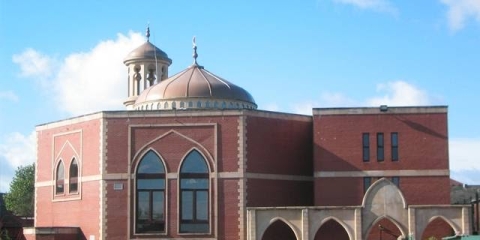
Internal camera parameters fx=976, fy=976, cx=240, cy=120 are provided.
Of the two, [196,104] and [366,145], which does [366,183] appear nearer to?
[366,145]

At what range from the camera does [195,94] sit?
2088 inches

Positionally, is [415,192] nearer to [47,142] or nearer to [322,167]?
[322,167]

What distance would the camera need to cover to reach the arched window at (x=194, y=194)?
4794cm

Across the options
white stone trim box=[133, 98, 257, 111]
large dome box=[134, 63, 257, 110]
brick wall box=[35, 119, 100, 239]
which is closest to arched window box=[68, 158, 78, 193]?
brick wall box=[35, 119, 100, 239]

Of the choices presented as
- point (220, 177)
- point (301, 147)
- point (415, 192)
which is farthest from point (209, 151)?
point (415, 192)

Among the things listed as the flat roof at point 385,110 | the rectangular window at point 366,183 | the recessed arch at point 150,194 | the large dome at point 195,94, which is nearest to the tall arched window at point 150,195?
the recessed arch at point 150,194

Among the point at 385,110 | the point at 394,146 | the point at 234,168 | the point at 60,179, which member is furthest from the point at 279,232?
the point at 60,179

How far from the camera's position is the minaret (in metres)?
62.4

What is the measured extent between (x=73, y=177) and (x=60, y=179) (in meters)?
1.39

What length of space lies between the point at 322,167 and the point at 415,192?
478cm

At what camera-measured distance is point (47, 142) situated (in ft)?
176

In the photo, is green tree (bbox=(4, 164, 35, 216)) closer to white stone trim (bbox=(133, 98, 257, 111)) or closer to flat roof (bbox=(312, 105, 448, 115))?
white stone trim (bbox=(133, 98, 257, 111))

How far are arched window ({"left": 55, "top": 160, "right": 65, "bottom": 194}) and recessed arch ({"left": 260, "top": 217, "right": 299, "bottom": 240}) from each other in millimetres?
11927

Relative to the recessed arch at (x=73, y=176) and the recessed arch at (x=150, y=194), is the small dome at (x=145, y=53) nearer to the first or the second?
the recessed arch at (x=73, y=176)
